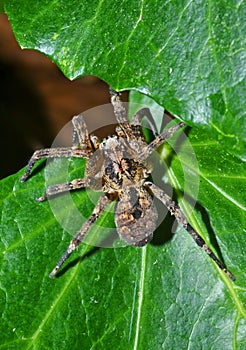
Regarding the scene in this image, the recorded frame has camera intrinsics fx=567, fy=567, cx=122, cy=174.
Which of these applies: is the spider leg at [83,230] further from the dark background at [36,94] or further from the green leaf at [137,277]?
the dark background at [36,94]

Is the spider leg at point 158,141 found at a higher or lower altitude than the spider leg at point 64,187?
higher

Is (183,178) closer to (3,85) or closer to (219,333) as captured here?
(219,333)

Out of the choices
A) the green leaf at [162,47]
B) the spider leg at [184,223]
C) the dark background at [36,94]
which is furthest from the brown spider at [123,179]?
the dark background at [36,94]

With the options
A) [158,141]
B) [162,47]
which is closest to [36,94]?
[158,141]

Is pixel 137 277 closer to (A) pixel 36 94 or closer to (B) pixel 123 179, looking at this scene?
(B) pixel 123 179

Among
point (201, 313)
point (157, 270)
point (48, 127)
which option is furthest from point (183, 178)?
point (48, 127)

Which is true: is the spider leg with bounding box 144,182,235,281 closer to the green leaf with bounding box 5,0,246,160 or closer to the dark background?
the green leaf with bounding box 5,0,246,160
